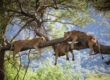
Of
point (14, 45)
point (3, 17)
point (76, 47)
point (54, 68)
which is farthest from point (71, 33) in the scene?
point (54, 68)

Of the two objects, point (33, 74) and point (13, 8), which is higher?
point (13, 8)

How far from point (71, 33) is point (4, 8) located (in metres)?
2.16

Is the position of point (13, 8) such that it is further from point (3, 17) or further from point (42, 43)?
point (42, 43)

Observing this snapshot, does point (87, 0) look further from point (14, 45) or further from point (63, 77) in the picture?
point (63, 77)

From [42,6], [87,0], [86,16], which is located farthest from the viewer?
[86,16]

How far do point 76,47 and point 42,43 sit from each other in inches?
28.3

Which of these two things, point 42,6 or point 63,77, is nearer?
point 42,6

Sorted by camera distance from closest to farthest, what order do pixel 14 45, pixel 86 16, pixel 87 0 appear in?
pixel 14 45
pixel 87 0
pixel 86 16

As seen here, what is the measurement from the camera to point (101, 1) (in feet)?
25.7

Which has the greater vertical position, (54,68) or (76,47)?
(76,47)

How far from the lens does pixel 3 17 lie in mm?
7945

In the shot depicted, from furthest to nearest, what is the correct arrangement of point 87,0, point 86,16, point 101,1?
point 86,16 → point 87,0 → point 101,1

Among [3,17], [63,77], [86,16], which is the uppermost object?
[3,17]

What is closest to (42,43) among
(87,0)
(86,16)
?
(87,0)
